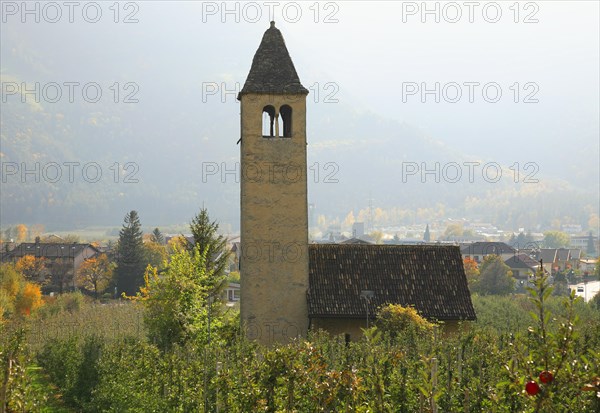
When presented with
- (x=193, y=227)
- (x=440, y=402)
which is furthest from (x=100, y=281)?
(x=440, y=402)

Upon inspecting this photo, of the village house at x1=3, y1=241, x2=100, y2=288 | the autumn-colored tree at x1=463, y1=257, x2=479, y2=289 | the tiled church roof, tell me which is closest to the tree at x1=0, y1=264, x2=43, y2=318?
the village house at x1=3, y1=241, x2=100, y2=288

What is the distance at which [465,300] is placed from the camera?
34.6 m

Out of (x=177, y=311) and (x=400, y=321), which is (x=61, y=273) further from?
(x=400, y=321)

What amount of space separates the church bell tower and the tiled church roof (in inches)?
40.6

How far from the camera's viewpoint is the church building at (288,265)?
112 feet

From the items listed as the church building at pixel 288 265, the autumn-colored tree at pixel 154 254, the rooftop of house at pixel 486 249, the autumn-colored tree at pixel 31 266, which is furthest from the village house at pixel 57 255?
the church building at pixel 288 265

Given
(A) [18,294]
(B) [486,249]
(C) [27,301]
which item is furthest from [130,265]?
(B) [486,249]

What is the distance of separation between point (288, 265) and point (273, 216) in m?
2.05

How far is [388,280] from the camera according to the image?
116 feet

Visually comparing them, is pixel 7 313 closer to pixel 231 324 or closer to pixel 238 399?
pixel 231 324

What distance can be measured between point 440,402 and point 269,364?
4.28m

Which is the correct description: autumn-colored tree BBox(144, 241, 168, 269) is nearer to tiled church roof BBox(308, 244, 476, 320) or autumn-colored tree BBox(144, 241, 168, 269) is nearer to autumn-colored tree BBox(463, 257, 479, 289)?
autumn-colored tree BBox(463, 257, 479, 289)

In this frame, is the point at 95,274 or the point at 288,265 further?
the point at 95,274

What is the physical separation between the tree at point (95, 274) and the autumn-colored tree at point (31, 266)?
4.67 m
